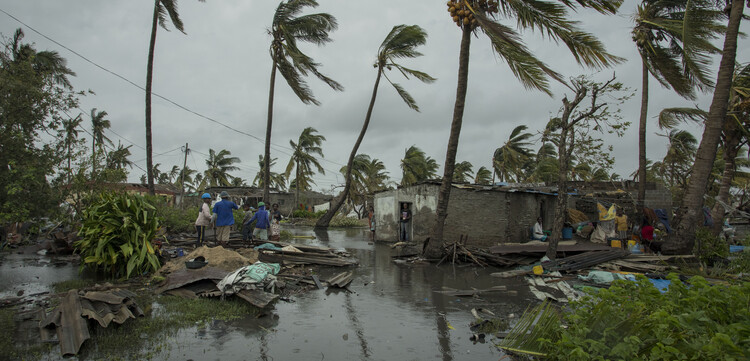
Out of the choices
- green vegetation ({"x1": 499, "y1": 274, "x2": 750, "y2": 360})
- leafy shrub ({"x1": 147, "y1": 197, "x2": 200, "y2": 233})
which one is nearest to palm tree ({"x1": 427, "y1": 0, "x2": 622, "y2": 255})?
green vegetation ({"x1": 499, "y1": 274, "x2": 750, "y2": 360})

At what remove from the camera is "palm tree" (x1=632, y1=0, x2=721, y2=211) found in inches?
381

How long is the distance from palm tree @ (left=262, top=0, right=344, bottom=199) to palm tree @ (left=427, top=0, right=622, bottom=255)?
26.5 feet

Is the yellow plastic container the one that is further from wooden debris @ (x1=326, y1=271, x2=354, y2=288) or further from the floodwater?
wooden debris @ (x1=326, y1=271, x2=354, y2=288)

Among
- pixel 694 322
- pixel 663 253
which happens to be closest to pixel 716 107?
pixel 663 253

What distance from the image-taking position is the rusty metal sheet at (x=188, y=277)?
677cm

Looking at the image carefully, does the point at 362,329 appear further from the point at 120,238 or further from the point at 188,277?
the point at 120,238

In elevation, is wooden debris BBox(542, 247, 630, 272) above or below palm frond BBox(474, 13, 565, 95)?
below

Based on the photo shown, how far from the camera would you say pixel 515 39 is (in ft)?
28.4

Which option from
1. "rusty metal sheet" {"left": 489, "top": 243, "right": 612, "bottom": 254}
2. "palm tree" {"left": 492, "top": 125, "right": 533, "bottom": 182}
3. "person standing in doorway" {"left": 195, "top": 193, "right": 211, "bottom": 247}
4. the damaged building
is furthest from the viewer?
"palm tree" {"left": 492, "top": 125, "right": 533, "bottom": 182}

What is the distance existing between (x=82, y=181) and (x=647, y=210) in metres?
19.0

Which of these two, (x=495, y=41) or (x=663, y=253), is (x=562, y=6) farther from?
(x=663, y=253)

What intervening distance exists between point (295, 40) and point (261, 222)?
28.9 feet

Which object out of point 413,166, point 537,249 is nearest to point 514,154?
point 413,166

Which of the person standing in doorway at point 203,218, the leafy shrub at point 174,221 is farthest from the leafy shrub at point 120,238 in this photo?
the leafy shrub at point 174,221
